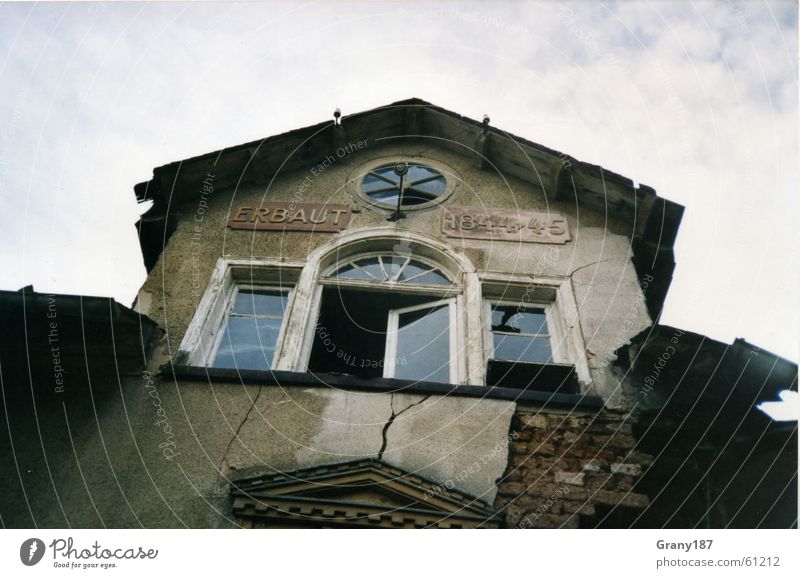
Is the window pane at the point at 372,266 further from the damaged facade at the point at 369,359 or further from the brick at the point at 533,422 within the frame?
the brick at the point at 533,422

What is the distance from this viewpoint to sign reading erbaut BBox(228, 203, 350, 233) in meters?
6.39

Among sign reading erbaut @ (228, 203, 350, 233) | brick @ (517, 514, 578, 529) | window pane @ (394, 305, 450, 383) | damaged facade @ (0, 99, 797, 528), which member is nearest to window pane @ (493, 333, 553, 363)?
damaged facade @ (0, 99, 797, 528)

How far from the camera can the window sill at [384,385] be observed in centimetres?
444

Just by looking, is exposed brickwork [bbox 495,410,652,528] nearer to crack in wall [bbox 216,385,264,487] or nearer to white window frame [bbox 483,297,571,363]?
white window frame [bbox 483,297,571,363]

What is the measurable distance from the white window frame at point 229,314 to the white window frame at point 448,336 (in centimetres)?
102

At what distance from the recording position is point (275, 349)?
5.14m

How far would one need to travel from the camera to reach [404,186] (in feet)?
23.5

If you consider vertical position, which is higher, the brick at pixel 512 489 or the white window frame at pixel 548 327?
the white window frame at pixel 548 327

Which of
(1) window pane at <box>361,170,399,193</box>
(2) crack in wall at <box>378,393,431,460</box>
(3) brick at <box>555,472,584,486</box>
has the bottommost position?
(3) brick at <box>555,472,584,486</box>

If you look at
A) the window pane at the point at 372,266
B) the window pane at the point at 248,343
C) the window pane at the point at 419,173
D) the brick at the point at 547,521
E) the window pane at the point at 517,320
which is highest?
the window pane at the point at 419,173

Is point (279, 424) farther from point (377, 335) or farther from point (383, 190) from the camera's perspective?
point (383, 190)

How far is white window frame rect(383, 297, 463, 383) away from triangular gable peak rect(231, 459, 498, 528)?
128 centimetres

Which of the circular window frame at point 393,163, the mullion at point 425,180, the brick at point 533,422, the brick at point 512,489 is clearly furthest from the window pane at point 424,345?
the mullion at point 425,180

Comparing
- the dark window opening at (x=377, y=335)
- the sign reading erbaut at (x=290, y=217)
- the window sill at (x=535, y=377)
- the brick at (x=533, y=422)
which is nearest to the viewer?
the brick at (x=533, y=422)
